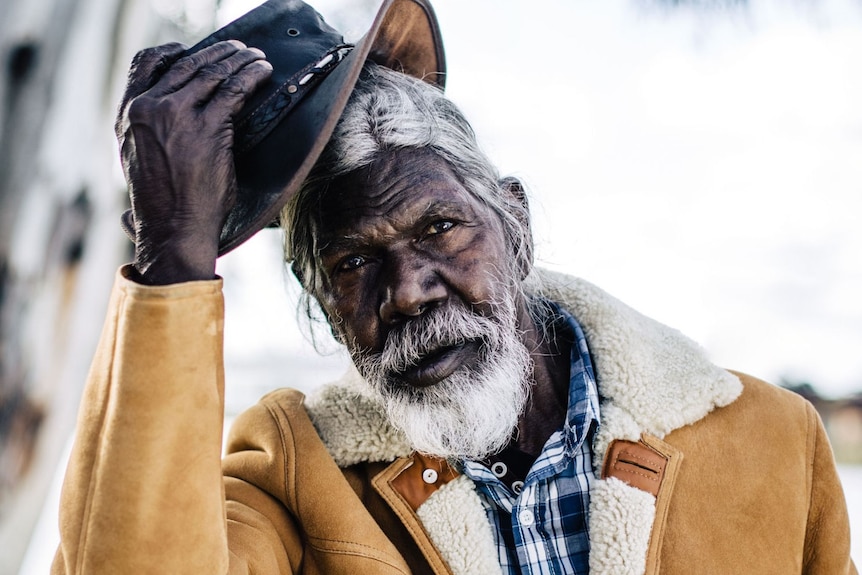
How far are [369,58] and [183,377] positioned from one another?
122cm

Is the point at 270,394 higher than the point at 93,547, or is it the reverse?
the point at 93,547

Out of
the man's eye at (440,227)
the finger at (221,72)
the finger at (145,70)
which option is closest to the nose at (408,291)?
the man's eye at (440,227)

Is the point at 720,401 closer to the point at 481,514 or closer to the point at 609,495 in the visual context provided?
the point at 609,495

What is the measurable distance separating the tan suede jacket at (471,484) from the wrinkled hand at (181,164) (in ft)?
0.30

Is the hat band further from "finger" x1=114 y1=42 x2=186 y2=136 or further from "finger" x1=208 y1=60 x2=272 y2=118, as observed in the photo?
"finger" x1=114 y1=42 x2=186 y2=136

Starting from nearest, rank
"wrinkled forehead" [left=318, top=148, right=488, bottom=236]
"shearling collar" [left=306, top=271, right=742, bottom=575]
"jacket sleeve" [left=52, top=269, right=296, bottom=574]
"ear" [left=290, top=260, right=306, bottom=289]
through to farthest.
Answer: "jacket sleeve" [left=52, top=269, right=296, bottom=574] → "shearling collar" [left=306, top=271, right=742, bottom=575] → "wrinkled forehead" [left=318, top=148, right=488, bottom=236] → "ear" [left=290, top=260, right=306, bottom=289]

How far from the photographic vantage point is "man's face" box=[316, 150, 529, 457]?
1904 mm

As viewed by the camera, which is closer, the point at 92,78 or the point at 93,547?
the point at 93,547

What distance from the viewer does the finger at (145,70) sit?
1593 mm

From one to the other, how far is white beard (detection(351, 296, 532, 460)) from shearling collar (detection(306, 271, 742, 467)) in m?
0.11

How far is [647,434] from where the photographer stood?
1966 mm

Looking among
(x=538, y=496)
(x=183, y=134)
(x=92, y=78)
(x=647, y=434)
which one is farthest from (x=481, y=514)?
(x=92, y=78)

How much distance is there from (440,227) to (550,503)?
2.66 feet

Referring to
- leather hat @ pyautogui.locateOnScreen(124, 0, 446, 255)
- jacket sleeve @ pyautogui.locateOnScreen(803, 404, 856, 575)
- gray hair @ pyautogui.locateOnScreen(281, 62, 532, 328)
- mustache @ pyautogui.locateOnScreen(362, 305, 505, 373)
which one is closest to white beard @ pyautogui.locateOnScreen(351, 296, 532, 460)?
mustache @ pyautogui.locateOnScreen(362, 305, 505, 373)
